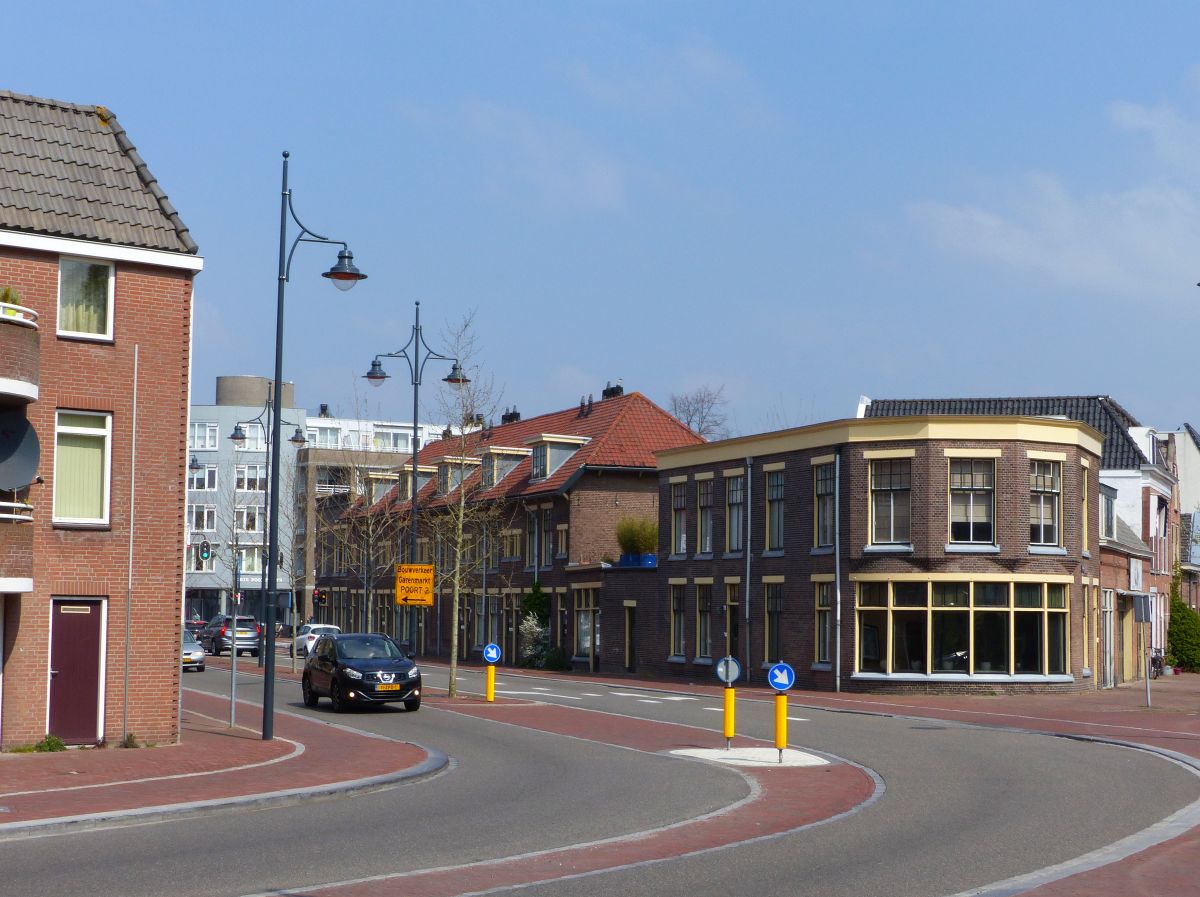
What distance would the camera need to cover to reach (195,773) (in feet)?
62.9

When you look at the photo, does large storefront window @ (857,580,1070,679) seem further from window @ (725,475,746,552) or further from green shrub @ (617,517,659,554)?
green shrub @ (617,517,659,554)

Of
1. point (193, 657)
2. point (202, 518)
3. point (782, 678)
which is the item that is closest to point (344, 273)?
point (782, 678)

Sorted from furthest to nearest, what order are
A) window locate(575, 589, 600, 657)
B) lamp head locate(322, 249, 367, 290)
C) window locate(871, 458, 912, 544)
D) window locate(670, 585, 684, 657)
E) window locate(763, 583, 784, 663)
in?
window locate(575, 589, 600, 657)
window locate(670, 585, 684, 657)
window locate(763, 583, 784, 663)
window locate(871, 458, 912, 544)
lamp head locate(322, 249, 367, 290)

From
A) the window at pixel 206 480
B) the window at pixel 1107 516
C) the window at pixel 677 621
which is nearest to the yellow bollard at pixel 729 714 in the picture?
the window at pixel 677 621

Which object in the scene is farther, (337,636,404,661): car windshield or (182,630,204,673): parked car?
(182,630,204,673): parked car

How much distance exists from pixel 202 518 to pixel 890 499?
241 feet

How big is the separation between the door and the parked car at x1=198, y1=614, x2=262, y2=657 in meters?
17.2

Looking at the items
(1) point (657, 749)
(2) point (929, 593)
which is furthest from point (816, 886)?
(2) point (929, 593)

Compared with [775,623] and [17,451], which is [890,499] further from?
[17,451]

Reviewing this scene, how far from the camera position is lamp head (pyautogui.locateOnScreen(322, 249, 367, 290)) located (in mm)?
26000

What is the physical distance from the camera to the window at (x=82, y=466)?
74.3 ft

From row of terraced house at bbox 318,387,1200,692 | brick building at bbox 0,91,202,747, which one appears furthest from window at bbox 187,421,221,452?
brick building at bbox 0,91,202,747

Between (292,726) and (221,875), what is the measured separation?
16426mm

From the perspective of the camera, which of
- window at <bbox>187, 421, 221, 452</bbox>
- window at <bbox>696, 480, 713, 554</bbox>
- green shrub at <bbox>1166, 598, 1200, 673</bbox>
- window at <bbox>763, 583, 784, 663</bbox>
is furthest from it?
window at <bbox>187, 421, 221, 452</bbox>
